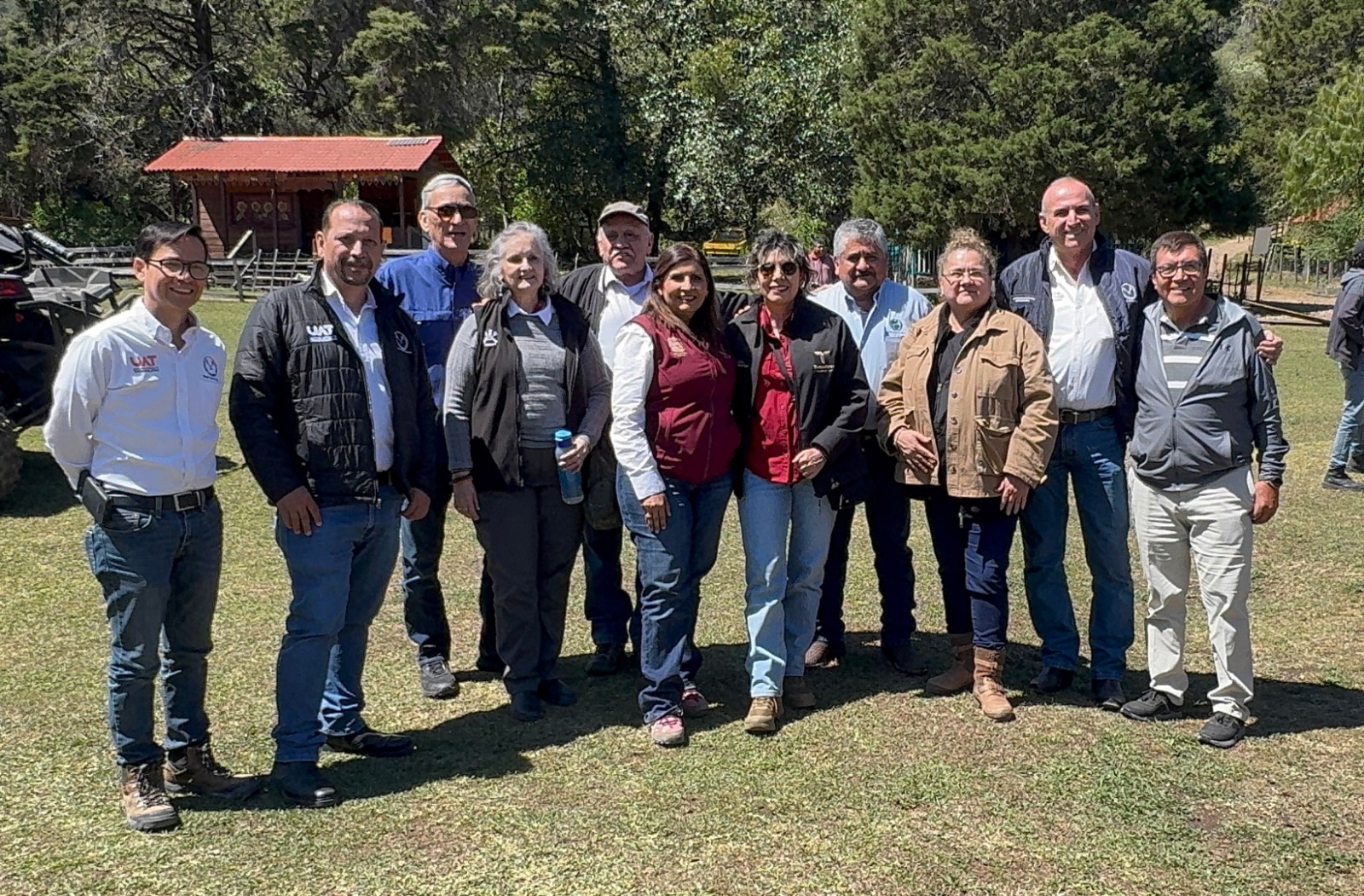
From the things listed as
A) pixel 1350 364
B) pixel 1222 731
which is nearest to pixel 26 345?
pixel 1222 731

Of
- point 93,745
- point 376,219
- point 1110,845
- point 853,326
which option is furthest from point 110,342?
point 1110,845

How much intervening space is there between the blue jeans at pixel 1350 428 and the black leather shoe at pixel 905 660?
5145 millimetres

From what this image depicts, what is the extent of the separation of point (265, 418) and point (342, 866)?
1375 mm

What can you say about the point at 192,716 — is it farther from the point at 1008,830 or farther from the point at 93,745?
the point at 1008,830

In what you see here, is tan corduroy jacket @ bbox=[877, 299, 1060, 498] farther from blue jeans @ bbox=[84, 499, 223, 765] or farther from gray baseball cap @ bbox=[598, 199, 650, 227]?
blue jeans @ bbox=[84, 499, 223, 765]

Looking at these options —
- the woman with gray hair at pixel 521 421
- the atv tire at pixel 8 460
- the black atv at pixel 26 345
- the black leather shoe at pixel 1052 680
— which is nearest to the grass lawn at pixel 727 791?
the black leather shoe at pixel 1052 680

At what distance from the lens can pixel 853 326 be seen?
5027 millimetres

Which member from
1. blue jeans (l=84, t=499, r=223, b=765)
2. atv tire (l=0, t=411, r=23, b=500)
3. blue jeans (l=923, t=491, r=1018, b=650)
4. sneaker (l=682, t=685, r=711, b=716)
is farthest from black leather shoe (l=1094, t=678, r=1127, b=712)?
atv tire (l=0, t=411, r=23, b=500)

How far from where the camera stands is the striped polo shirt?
14.5ft

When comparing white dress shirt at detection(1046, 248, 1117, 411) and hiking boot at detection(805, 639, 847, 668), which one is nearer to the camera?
white dress shirt at detection(1046, 248, 1117, 411)

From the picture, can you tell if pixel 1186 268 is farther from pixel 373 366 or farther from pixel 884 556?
pixel 373 366

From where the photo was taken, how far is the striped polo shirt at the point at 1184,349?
4414mm

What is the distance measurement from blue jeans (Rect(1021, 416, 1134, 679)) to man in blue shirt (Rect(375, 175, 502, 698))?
2379mm

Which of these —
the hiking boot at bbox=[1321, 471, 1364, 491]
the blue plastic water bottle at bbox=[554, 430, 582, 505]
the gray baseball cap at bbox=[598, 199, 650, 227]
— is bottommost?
the hiking boot at bbox=[1321, 471, 1364, 491]
